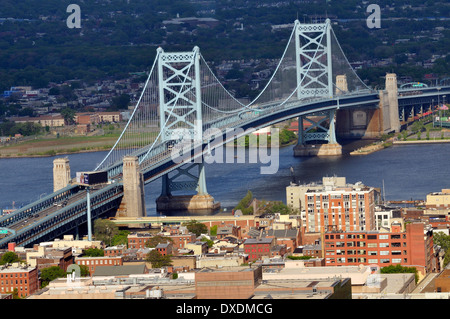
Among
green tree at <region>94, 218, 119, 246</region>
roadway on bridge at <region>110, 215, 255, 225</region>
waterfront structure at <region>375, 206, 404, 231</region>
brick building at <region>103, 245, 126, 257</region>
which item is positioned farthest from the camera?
roadway on bridge at <region>110, 215, 255, 225</region>

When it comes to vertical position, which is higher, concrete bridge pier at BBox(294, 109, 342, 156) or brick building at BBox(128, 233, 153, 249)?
concrete bridge pier at BBox(294, 109, 342, 156)

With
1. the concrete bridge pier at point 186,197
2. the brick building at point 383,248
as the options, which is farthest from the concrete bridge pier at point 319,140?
the brick building at point 383,248

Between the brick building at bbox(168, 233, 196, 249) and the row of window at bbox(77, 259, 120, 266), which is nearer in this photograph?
the row of window at bbox(77, 259, 120, 266)

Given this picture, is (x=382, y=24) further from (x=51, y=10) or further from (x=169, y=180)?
(x=169, y=180)

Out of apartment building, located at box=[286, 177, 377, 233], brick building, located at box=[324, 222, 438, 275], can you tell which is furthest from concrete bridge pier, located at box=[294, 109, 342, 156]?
brick building, located at box=[324, 222, 438, 275]

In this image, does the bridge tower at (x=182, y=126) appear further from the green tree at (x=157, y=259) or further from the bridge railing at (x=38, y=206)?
the green tree at (x=157, y=259)
